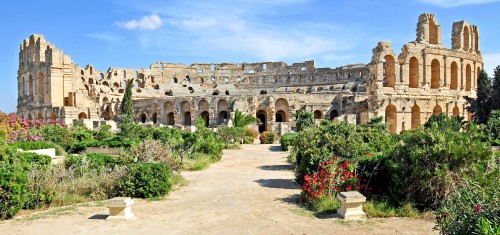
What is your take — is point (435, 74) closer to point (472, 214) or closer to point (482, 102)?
point (482, 102)

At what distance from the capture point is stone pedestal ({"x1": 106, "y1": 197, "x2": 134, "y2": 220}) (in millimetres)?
7078

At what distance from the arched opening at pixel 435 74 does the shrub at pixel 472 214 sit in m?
32.9

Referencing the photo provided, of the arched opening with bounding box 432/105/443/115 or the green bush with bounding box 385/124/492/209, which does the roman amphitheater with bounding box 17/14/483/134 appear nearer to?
the arched opening with bounding box 432/105/443/115

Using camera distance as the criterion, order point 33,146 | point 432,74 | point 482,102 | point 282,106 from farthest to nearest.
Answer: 1. point 282,106
2. point 432,74
3. point 482,102
4. point 33,146

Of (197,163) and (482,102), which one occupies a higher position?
(482,102)

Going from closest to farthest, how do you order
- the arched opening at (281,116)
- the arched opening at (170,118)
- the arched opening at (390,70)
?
1. the arched opening at (390,70)
2. the arched opening at (281,116)
3. the arched opening at (170,118)

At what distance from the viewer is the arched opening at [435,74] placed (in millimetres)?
33781

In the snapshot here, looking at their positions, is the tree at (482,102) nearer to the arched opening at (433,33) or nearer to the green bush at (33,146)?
the arched opening at (433,33)

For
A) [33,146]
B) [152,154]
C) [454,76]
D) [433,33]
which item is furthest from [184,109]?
[152,154]

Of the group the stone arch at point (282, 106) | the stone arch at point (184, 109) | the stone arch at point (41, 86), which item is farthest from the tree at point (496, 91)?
the stone arch at point (41, 86)

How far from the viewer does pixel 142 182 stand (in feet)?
29.3

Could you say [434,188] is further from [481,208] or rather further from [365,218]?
[481,208]

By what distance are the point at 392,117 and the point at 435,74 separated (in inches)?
291

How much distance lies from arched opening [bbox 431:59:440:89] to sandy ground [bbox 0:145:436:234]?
29089 mm
